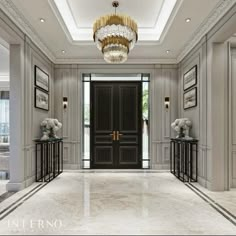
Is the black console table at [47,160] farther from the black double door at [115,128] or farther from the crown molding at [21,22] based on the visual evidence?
the crown molding at [21,22]

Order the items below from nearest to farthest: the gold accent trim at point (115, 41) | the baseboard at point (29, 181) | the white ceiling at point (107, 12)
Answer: the gold accent trim at point (115, 41), the white ceiling at point (107, 12), the baseboard at point (29, 181)

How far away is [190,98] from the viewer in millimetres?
6812

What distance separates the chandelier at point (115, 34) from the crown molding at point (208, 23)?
1.44 m

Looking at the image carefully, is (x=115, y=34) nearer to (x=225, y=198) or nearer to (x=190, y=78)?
(x=190, y=78)

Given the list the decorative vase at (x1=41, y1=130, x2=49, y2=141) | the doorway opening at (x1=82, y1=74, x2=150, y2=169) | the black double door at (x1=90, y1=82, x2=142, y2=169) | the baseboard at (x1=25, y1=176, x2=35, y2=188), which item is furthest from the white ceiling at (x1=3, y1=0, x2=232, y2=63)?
Answer: the baseboard at (x1=25, y1=176, x2=35, y2=188)

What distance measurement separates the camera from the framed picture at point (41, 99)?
21.2ft

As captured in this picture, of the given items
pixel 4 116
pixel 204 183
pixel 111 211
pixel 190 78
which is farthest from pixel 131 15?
pixel 4 116

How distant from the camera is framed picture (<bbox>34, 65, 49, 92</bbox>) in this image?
6406 mm

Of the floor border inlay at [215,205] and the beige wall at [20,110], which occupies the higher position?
the beige wall at [20,110]

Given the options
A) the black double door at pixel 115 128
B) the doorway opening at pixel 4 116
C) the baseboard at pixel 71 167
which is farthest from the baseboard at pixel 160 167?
the doorway opening at pixel 4 116

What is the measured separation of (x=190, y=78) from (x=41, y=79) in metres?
3.68

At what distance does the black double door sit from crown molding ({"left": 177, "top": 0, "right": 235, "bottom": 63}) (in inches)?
86.5

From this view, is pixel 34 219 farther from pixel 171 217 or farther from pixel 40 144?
pixel 40 144

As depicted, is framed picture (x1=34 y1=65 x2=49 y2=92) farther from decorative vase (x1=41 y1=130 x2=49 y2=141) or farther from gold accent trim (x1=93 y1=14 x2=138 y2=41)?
gold accent trim (x1=93 y1=14 x2=138 y2=41)
